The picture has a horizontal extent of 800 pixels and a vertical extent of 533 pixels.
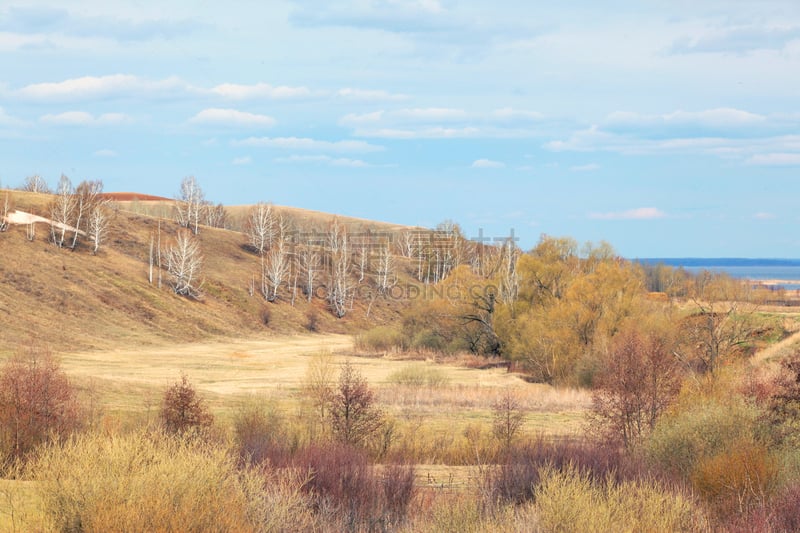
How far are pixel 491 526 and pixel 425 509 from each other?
4652mm

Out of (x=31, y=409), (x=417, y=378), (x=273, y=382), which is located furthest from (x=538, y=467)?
(x=273, y=382)

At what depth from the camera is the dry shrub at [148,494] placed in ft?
37.4

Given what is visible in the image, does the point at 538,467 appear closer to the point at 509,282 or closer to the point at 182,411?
the point at 182,411

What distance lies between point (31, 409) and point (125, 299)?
76.7m

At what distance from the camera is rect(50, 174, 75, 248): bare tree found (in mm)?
106438

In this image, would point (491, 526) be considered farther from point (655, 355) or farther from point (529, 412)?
Result: point (529, 412)

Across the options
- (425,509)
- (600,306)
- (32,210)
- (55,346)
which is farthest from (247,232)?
(425,509)

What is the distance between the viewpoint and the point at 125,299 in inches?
3789

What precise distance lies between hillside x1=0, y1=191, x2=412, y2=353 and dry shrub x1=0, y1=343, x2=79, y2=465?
4552cm

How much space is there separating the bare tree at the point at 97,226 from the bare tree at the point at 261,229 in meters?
34.1

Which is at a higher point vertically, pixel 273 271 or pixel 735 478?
pixel 273 271

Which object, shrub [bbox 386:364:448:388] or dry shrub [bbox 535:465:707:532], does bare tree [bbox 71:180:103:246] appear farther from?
dry shrub [bbox 535:465:707:532]

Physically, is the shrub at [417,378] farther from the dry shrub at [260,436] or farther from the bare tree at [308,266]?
the bare tree at [308,266]

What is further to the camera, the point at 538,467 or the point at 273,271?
the point at 273,271
